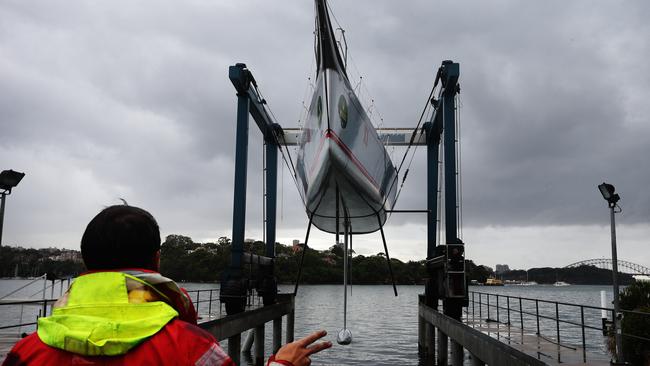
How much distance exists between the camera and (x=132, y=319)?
1.40 metres

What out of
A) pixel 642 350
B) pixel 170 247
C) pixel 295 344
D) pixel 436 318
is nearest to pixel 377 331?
pixel 436 318

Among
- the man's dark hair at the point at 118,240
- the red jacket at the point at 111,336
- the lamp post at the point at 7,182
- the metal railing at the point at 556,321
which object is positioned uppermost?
the lamp post at the point at 7,182

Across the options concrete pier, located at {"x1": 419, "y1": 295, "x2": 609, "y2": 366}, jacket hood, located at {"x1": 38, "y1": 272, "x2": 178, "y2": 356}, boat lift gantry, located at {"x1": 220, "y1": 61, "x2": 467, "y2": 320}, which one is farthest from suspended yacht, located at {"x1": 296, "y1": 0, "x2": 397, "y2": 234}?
jacket hood, located at {"x1": 38, "y1": 272, "x2": 178, "y2": 356}

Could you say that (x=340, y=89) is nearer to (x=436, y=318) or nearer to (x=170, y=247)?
(x=436, y=318)

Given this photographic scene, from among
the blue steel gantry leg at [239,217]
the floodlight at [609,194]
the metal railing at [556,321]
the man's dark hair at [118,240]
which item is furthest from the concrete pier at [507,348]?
the man's dark hair at [118,240]

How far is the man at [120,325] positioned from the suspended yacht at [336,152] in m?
9.24

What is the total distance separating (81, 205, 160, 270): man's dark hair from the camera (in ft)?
5.40

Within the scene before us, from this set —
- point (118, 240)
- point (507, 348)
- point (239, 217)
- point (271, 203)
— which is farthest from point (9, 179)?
point (271, 203)

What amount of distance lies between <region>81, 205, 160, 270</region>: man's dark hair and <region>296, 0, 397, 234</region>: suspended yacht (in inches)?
361

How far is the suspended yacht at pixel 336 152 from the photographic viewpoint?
36.1 ft

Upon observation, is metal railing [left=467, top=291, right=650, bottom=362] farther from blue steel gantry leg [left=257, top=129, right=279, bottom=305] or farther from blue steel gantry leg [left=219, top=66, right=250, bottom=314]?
blue steel gantry leg [left=257, top=129, right=279, bottom=305]

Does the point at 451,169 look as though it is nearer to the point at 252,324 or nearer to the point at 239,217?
the point at 239,217

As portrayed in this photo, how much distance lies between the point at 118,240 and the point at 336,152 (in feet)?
30.5

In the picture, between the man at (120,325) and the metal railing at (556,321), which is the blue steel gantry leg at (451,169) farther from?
the man at (120,325)
